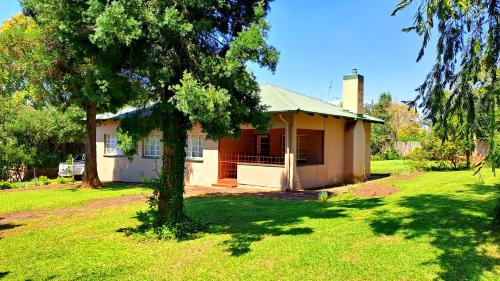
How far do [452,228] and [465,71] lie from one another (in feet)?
10.1

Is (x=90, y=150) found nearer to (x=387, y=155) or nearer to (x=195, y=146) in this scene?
(x=195, y=146)

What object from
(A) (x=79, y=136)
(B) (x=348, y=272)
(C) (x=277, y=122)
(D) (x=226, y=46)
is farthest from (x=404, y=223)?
(A) (x=79, y=136)

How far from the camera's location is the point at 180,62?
767 centimetres

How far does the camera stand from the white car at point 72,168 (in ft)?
73.4

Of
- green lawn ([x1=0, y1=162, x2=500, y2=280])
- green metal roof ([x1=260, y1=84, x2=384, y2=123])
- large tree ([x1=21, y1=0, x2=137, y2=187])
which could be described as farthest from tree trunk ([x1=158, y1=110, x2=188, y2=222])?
green metal roof ([x1=260, y1=84, x2=384, y2=123])

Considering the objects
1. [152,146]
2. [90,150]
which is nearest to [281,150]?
[152,146]

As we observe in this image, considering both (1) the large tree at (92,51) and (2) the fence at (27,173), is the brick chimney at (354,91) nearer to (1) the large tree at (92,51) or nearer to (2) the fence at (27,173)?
(1) the large tree at (92,51)

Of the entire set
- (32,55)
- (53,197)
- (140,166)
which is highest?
(32,55)

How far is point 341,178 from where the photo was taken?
19188mm

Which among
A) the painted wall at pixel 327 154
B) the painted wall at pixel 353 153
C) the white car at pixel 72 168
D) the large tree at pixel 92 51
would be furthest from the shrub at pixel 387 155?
the large tree at pixel 92 51

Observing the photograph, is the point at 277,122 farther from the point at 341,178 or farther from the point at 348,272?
the point at 348,272

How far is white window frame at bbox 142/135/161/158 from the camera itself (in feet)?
65.4

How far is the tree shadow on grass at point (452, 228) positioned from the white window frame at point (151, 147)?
1294 centimetres

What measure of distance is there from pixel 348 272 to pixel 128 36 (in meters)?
5.20
